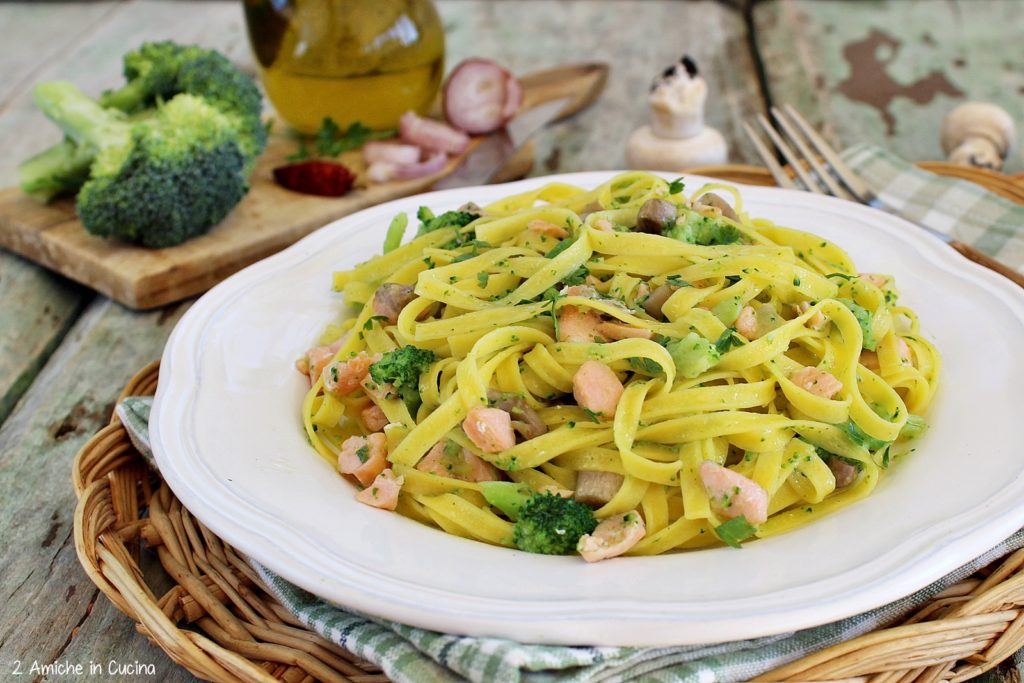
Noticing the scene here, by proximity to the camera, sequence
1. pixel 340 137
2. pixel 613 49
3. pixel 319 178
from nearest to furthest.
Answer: pixel 319 178
pixel 340 137
pixel 613 49

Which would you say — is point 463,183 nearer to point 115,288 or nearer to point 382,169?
point 382,169

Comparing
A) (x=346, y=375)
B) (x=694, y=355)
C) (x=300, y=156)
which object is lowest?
(x=300, y=156)

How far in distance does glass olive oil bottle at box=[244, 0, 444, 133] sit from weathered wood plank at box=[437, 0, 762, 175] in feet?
3.24

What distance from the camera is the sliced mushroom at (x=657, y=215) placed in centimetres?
345

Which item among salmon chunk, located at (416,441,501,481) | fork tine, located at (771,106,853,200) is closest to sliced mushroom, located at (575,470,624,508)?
salmon chunk, located at (416,441,501,481)

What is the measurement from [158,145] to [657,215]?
2.76m

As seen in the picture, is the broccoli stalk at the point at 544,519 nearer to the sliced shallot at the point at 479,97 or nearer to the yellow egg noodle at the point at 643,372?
the yellow egg noodle at the point at 643,372

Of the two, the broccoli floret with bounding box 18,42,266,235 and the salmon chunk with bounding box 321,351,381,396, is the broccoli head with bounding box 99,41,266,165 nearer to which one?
the broccoli floret with bounding box 18,42,266,235

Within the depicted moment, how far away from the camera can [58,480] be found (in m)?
3.71

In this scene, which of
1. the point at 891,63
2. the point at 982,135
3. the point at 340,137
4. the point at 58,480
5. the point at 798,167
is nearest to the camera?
the point at 58,480

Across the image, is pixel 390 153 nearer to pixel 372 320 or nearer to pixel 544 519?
pixel 372 320

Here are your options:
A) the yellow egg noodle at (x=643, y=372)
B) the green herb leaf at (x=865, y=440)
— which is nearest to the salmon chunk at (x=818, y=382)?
the yellow egg noodle at (x=643, y=372)

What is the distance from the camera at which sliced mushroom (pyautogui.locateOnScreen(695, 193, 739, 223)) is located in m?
3.76

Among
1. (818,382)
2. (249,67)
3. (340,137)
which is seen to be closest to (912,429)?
(818,382)
